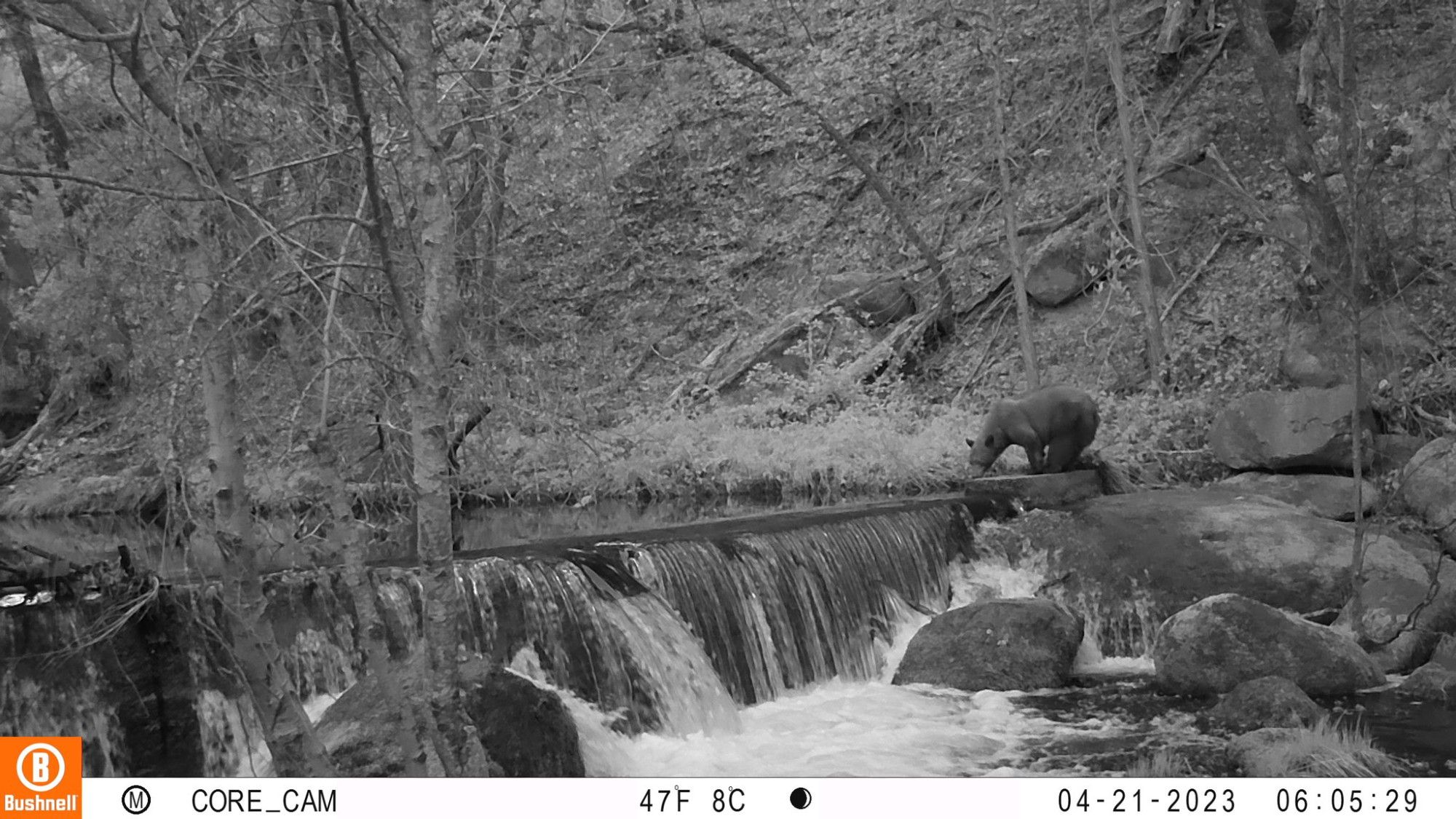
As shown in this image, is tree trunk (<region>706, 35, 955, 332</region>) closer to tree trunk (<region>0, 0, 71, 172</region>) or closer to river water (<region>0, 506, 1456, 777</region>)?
river water (<region>0, 506, 1456, 777</region>)

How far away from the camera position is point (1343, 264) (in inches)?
429

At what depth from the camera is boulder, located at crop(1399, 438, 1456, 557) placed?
373 inches

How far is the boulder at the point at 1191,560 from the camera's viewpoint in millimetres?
8789

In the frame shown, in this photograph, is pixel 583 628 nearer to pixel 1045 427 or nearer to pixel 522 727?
pixel 522 727

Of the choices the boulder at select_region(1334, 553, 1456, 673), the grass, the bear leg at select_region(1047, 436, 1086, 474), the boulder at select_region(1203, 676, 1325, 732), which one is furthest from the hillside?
the grass

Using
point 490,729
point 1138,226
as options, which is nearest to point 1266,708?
point 490,729

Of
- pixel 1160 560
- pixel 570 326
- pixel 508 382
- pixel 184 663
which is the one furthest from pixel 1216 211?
pixel 184 663

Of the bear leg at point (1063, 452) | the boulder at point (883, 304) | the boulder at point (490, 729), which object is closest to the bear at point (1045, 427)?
the bear leg at point (1063, 452)

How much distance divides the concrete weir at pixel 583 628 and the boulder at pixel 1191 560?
973mm

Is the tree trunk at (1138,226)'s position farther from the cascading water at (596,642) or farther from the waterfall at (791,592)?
the cascading water at (596,642)

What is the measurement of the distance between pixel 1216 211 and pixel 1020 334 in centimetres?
360

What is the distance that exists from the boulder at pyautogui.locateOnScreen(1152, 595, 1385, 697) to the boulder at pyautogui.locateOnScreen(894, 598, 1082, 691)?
2.34 feet

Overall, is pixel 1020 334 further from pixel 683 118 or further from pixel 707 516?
pixel 683 118
